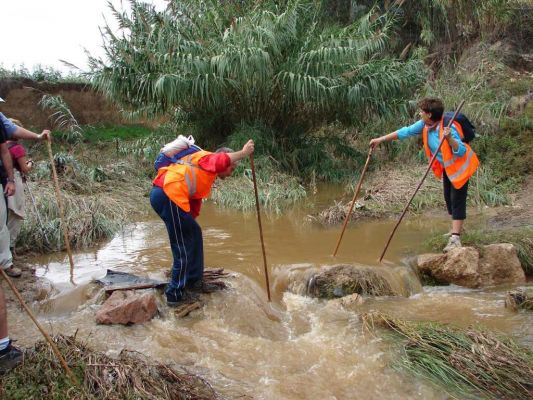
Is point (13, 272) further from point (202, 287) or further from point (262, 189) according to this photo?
point (262, 189)

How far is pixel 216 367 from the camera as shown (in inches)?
142

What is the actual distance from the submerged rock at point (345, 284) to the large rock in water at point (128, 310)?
1.56m

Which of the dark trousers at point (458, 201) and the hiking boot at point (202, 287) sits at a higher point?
the dark trousers at point (458, 201)

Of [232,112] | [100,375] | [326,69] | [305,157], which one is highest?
[326,69]

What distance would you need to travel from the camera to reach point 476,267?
530cm

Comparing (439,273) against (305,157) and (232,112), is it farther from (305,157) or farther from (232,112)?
(232,112)

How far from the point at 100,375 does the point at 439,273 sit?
3455 mm

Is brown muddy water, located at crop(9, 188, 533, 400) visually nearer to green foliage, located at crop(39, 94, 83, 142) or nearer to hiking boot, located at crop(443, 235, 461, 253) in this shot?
hiking boot, located at crop(443, 235, 461, 253)

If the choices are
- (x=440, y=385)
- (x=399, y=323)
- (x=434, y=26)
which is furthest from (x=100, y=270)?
(x=434, y=26)

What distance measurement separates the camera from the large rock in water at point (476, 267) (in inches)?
208

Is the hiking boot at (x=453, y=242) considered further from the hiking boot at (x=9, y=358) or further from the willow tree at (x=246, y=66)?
the willow tree at (x=246, y=66)

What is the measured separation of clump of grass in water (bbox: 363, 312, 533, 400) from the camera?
10.7 ft

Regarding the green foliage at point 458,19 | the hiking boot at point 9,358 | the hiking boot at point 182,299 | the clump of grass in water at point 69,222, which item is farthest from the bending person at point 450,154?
the green foliage at point 458,19

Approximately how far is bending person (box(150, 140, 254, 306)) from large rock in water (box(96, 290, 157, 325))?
0.26 m
